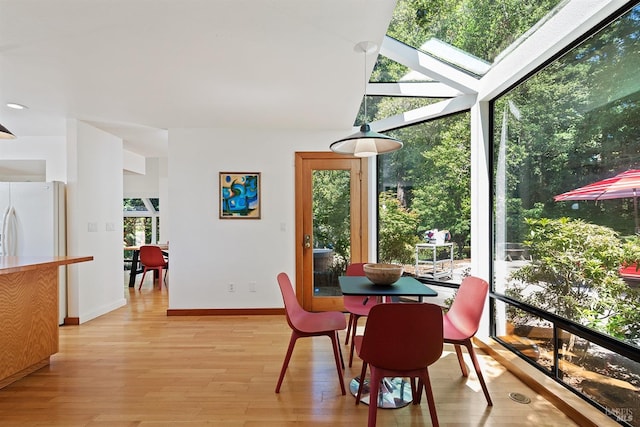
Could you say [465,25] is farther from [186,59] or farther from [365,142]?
[186,59]

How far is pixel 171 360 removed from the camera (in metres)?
2.70

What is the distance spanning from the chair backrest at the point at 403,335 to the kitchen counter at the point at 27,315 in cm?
245

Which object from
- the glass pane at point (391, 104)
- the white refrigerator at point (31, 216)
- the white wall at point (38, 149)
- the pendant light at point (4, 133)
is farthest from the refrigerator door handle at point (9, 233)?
the glass pane at point (391, 104)

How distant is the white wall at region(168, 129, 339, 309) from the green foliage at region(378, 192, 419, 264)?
113 cm

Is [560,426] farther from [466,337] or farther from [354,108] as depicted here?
[354,108]

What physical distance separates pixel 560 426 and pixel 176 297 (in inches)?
154

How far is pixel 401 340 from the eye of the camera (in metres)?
1.54

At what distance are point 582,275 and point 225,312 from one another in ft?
12.0

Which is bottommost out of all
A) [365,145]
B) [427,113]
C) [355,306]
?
[355,306]

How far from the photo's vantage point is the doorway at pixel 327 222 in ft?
13.1

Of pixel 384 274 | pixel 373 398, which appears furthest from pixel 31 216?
pixel 373 398

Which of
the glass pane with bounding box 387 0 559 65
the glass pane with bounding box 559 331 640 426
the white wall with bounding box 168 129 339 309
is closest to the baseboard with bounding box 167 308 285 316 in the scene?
the white wall with bounding box 168 129 339 309

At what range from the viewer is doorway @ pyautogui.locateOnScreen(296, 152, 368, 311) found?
13.1ft

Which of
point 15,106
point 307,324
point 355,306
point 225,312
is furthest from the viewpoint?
point 225,312
